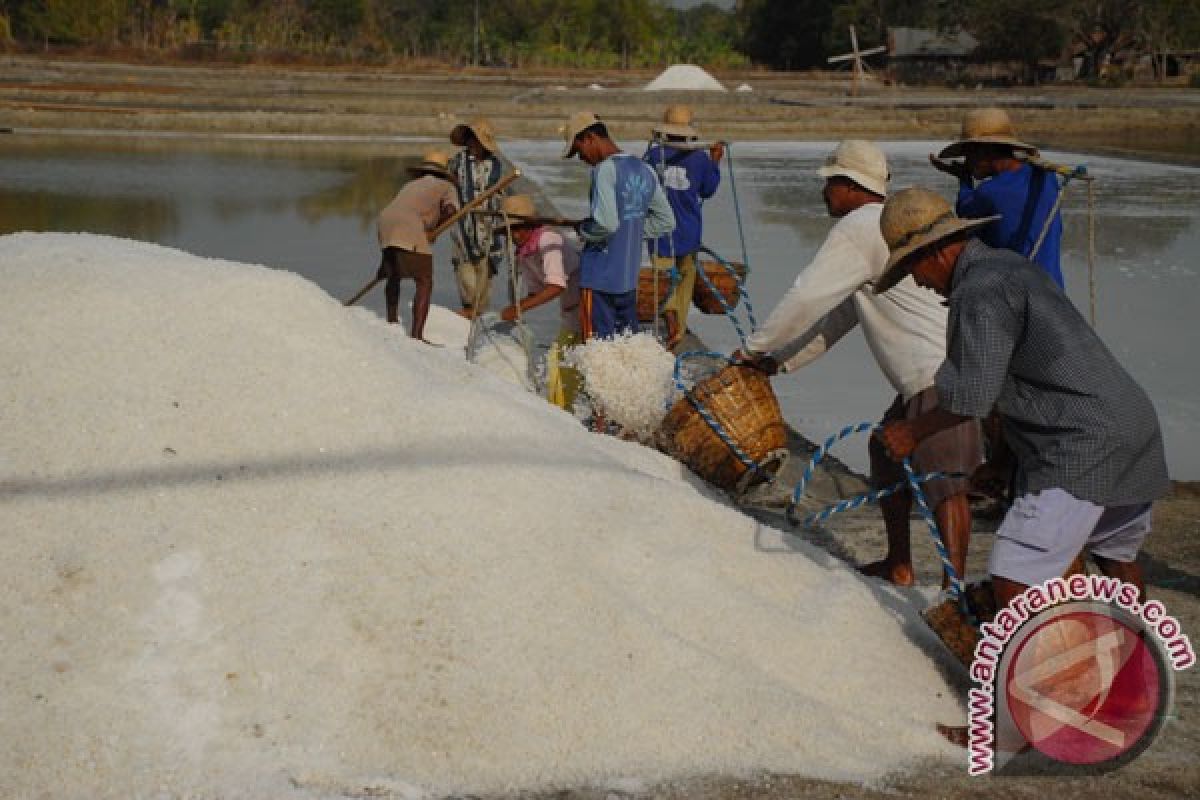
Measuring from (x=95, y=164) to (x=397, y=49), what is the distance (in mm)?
34681

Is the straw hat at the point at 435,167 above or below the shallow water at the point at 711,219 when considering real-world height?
above

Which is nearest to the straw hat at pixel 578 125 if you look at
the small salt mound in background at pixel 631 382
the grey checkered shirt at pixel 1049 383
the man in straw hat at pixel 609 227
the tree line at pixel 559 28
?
the man in straw hat at pixel 609 227

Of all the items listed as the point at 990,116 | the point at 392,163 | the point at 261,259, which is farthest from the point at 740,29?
the point at 990,116

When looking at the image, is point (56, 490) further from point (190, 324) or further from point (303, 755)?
point (303, 755)

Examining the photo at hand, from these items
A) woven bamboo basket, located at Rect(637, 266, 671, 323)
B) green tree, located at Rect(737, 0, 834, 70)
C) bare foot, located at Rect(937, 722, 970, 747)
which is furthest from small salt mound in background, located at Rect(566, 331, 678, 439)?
green tree, located at Rect(737, 0, 834, 70)

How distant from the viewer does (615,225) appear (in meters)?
4.94

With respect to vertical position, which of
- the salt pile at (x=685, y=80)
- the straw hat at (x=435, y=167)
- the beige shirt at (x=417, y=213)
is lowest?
the beige shirt at (x=417, y=213)

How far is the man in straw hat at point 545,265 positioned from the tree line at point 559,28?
3562 cm

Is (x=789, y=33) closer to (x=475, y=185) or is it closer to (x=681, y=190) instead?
(x=681, y=190)

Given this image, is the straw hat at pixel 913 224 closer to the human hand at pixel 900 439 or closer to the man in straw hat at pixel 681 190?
the human hand at pixel 900 439

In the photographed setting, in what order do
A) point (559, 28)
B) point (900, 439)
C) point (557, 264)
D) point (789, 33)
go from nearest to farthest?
point (900, 439) < point (557, 264) < point (789, 33) < point (559, 28)

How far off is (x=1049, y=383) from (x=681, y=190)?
12.0ft
